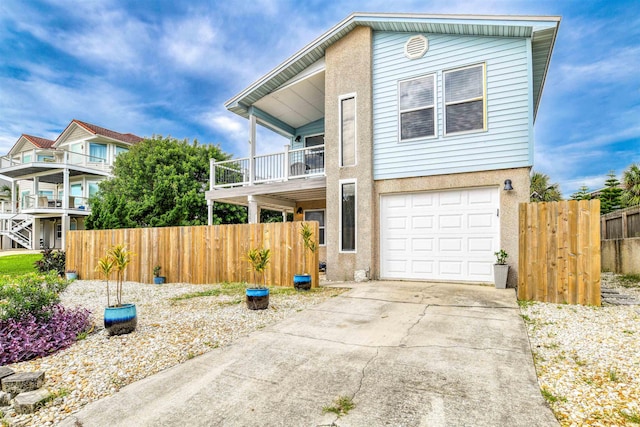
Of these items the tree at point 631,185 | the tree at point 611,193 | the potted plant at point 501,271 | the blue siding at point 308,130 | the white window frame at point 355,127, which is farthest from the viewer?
the tree at point 611,193

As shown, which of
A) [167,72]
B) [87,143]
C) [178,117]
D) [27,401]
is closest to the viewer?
[27,401]

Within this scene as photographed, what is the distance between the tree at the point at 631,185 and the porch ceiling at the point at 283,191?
18670 mm

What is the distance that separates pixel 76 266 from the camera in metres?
11.9

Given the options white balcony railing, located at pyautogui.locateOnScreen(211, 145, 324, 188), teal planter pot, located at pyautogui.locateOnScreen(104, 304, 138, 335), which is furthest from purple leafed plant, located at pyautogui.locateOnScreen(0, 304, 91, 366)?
white balcony railing, located at pyautogui.locateOnScreen(211, 145, 324, 188)

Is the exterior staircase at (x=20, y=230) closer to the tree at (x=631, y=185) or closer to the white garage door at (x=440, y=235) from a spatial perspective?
the white garage door at (x=440, y=235)

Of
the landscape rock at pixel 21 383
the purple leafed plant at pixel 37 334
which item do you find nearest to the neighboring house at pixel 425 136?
the purple leafed plant at pixel 37 334

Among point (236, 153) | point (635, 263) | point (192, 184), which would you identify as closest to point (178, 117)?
point (236, 153)

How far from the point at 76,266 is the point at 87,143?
706 inches

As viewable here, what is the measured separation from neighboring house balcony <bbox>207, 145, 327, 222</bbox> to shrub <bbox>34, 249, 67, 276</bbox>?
5925 millimetres

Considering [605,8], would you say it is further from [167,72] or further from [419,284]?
[167,72]

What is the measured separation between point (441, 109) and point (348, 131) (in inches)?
94.9

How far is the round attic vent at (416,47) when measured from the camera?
8.41 m

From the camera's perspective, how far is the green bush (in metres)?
4.63

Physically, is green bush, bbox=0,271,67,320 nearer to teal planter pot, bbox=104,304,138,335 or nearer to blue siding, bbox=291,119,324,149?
teal planter pot, bbox=104,304,138,335
